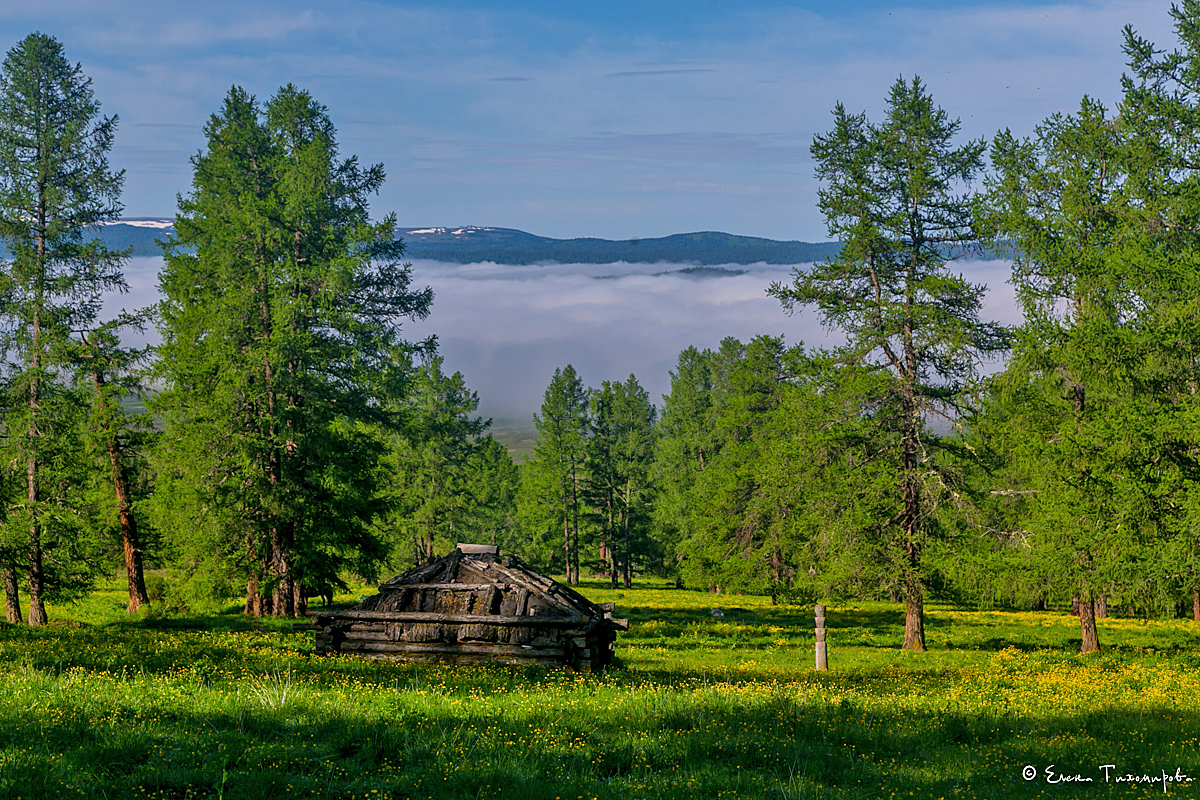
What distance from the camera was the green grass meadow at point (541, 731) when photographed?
7434mm

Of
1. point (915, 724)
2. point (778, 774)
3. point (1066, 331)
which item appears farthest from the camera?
point (1066, 331)

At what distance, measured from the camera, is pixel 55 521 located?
24172 millimetres

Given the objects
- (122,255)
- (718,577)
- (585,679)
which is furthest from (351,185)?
(718,577)

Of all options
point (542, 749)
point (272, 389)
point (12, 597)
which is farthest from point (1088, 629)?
point (12, 597)

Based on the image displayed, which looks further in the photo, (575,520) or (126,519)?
(575,520)

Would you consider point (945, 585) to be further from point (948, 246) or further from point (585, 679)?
point (585, 679)

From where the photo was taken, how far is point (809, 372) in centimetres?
2520

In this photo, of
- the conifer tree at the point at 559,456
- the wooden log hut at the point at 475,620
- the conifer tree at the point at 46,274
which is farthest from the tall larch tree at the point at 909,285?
the conifer tree at the point at 559,456

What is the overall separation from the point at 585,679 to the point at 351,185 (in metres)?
23.9

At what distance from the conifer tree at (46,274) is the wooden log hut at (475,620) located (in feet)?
39.6

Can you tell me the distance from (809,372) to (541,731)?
706 inches

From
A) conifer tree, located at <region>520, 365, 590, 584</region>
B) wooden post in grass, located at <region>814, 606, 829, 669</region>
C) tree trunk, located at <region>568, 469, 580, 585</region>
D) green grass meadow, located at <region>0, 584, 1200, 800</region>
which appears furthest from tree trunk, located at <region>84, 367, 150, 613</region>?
tree trunk, located at <region>568, 469, 580, 585</region>

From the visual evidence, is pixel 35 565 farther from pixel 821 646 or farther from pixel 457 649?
pixel 821 646

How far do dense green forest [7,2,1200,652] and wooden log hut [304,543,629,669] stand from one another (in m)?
8.25
